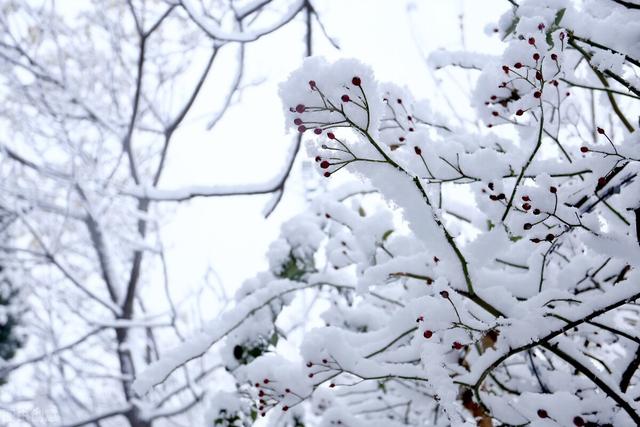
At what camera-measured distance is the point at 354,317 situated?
7.13 feet

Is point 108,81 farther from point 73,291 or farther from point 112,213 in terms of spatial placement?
point 73,291

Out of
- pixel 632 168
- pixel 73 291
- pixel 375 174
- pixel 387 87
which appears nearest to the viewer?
pixel 375 174

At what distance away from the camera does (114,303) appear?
18.0ft

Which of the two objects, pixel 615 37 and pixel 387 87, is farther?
pixel 387 87

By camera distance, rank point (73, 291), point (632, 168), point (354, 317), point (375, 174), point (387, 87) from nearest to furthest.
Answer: point (375, 174)
point (632, 168)
point (387, 87)
point (354, 317)
point (73, 291)

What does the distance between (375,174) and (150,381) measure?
1.13m

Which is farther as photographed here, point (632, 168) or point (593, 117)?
point (593, 117)

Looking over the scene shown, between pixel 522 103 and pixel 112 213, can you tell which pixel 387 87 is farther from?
pixel 112 213

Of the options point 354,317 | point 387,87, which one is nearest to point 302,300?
point 354,317

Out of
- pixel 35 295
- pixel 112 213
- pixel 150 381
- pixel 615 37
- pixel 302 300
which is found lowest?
pixel 150 381

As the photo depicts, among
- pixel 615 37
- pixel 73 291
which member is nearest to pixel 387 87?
pixel 615 37

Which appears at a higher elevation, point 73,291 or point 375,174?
point 73,291

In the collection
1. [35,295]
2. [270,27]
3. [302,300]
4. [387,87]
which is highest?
[35,295]

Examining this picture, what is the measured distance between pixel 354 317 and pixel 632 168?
132 cm
